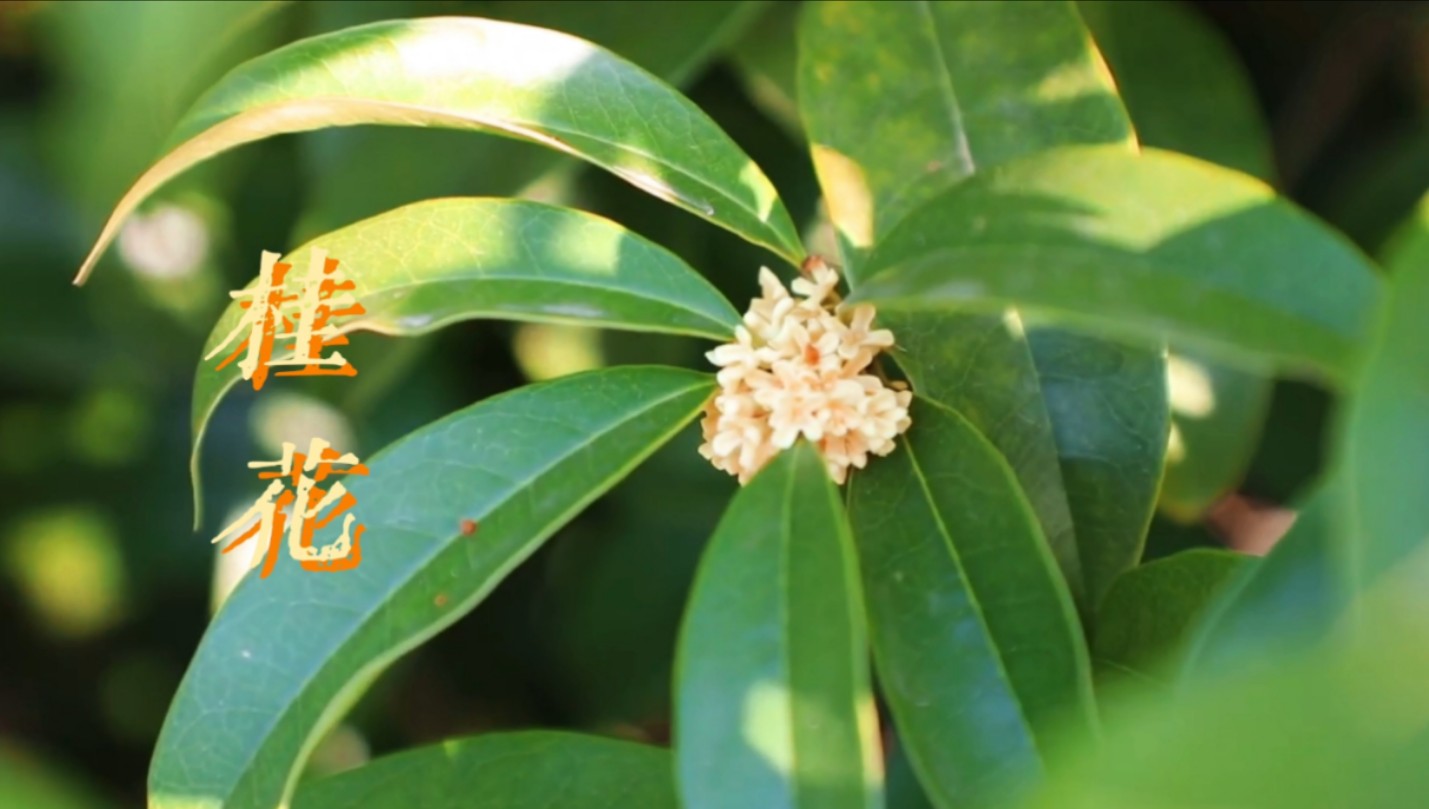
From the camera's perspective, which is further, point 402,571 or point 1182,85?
point 1182,85

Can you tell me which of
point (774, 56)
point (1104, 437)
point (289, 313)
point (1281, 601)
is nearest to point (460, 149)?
point (774, 56)

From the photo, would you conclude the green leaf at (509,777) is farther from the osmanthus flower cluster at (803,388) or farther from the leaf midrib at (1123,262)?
the leaf midrib at (1123,262)

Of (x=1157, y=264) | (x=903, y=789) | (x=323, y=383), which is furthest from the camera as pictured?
(x=323, y=383)

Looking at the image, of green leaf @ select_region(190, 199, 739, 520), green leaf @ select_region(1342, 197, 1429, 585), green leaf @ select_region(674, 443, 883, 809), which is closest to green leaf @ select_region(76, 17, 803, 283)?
green leaf @ select_region(190, 199, 739, 520)

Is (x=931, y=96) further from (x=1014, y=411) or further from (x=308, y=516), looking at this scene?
(x=308, y=516)

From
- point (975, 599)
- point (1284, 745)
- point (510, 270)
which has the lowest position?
point (1284, 745)

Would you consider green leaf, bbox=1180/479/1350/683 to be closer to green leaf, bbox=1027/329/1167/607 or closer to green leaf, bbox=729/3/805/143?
green leaf, bbox=1027/329/1167/607

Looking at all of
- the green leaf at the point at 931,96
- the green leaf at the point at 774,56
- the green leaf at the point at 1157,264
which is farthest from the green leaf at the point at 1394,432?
the green leaf at the point at 774,56
